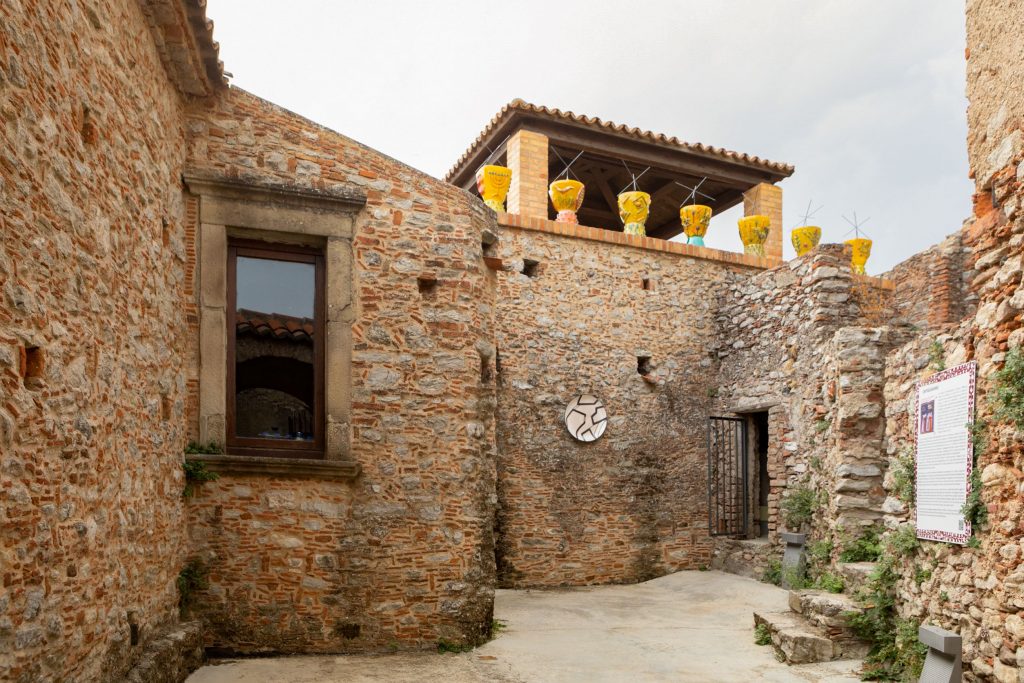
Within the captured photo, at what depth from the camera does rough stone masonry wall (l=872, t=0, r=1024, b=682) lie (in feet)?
13.2

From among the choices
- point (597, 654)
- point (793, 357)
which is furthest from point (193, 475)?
point (793, 357)

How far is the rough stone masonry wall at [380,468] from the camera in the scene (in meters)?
5.34

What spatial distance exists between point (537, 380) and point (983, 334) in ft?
18.1

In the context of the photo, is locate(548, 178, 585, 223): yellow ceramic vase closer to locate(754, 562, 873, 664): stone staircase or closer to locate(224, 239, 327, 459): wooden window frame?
→ locate(224, 239, 327, 459): wooden window frame

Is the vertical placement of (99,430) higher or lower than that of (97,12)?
lower

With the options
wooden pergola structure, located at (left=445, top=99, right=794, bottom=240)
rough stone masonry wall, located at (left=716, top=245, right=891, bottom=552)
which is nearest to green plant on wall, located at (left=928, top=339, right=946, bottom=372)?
rough stone masonry wall, located at (left=716, top=245, right=891, bottom=552)

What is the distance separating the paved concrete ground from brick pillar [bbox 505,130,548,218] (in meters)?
4.87

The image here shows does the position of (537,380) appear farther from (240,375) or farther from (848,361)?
(240,375)

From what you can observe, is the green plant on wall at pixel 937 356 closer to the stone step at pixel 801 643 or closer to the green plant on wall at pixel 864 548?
the green plant on wall at pixel 864 548

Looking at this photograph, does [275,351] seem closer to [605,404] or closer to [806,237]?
[605,404]

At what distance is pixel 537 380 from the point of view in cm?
932

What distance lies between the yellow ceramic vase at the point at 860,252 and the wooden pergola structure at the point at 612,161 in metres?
1.50

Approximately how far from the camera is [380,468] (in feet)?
18.5

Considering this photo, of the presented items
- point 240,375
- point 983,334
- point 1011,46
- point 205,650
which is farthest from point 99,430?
point 1011,46
